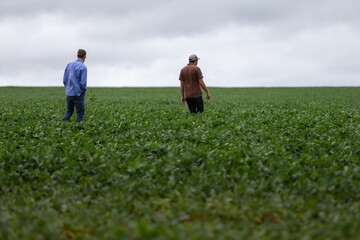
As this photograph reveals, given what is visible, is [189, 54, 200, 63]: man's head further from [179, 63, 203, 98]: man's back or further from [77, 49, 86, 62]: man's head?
[77, 49, 86, 62]: man's head

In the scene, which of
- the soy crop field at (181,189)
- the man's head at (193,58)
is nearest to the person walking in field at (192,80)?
the man's head at (193,58)

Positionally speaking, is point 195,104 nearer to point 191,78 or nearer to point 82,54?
point 191,78

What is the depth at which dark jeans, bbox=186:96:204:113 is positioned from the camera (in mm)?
10451

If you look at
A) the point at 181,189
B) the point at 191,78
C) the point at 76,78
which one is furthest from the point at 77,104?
the point at 181,189

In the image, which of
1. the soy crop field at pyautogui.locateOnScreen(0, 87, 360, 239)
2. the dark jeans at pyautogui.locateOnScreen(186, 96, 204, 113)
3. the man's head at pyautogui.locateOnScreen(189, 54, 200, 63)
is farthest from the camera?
the dark jeans at pyautogui.locateOnScreen(186, 96, 204, 113)

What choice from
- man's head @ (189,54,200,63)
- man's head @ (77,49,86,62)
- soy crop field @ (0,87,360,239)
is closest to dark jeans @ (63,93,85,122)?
man's head @ (77,49,86,62)

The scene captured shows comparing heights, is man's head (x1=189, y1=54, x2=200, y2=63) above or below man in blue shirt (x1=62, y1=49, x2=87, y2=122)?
above

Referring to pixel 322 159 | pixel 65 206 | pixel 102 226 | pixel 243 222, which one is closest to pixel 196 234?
pixel 243 222

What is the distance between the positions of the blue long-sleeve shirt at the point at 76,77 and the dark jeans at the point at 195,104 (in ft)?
11.4

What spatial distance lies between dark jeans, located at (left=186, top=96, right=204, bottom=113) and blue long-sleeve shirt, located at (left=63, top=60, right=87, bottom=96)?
3460 millimetres

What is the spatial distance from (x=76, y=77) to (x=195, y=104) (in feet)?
13.3

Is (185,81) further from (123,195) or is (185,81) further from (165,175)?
(123,195)

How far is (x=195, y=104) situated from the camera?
1075cm

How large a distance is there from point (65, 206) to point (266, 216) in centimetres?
269
